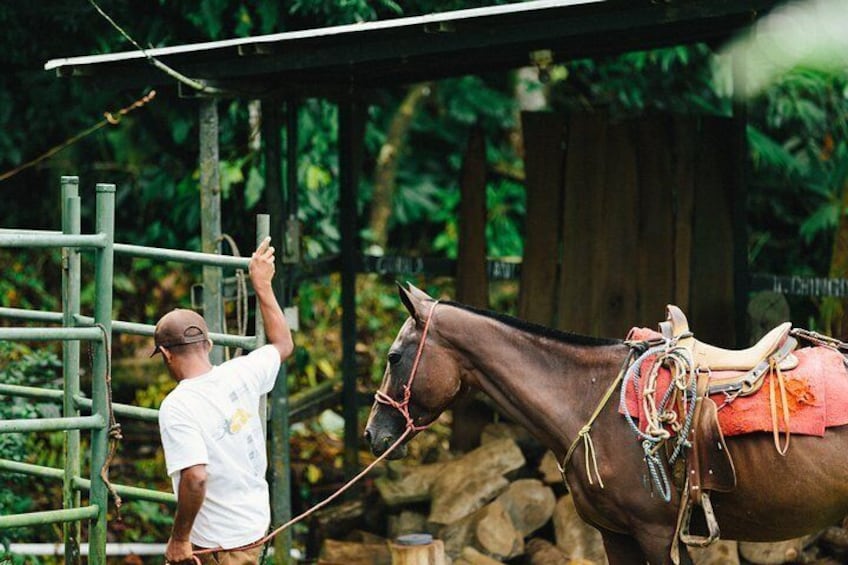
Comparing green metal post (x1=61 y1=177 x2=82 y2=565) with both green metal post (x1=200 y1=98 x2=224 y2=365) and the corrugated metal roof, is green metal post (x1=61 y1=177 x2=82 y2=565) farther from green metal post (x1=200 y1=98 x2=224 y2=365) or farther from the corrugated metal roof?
the corrugated metal roof

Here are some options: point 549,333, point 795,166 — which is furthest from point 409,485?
point 795,166

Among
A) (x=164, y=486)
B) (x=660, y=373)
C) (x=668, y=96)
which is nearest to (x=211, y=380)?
(x=660, y=373)

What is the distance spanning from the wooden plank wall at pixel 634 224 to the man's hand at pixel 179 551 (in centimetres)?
407

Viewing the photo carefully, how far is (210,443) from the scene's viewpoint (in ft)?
13.7

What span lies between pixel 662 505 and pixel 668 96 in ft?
20.4

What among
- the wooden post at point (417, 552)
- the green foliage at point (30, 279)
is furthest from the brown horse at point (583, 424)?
the green foliage at point (30, 279)

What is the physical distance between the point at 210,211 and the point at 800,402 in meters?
3.21

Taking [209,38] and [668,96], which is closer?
[209,38]

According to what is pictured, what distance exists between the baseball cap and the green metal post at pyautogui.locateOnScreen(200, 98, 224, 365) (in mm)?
2094

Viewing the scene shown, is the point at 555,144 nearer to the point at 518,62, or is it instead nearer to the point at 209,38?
the point at 518,62

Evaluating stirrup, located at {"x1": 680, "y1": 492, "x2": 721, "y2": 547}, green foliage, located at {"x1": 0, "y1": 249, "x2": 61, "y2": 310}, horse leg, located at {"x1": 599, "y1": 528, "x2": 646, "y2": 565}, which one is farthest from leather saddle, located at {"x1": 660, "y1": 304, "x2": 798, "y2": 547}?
green foliage, located at {"x1": 0, "y1": 249, "x2": 61, "y2": 310}

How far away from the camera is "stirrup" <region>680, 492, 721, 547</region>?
4.82 metres

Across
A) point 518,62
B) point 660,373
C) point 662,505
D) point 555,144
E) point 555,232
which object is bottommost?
point 662,505

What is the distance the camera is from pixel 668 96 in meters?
10.5
